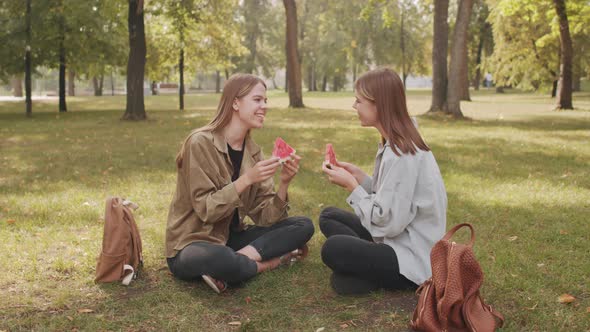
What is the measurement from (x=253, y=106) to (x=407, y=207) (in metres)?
1.40

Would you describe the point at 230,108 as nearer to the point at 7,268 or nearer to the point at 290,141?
the point at 7,268

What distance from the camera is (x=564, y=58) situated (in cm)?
2208

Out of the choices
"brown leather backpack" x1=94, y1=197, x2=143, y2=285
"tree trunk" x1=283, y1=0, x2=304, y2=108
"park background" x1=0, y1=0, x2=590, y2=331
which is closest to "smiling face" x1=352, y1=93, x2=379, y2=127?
Result: "park background" x1=0, y1=0, x2=590, y2=331

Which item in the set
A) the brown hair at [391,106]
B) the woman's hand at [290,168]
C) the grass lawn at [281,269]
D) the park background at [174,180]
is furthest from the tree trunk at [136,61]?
the brown hair at [391,106]

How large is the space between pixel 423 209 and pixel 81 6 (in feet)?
63.0

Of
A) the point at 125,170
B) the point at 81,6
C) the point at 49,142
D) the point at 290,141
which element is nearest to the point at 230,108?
the point at 125,170

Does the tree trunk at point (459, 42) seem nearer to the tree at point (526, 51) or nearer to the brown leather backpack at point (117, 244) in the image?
the brown leather backpack at point (117, 244)

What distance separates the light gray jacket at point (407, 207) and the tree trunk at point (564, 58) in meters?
20.3

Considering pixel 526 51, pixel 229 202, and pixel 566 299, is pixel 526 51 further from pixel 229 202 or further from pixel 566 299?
pixel 229 202

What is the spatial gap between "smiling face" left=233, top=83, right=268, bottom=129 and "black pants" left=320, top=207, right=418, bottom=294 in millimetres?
1056

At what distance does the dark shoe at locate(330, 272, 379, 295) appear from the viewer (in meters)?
4.16

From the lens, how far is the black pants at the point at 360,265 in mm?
3963

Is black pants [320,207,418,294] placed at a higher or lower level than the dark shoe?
higher

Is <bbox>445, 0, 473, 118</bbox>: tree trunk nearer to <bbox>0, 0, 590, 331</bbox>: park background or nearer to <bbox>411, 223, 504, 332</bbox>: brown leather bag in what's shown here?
<bbox>0, 0, 590, 331</bbox>: park background
